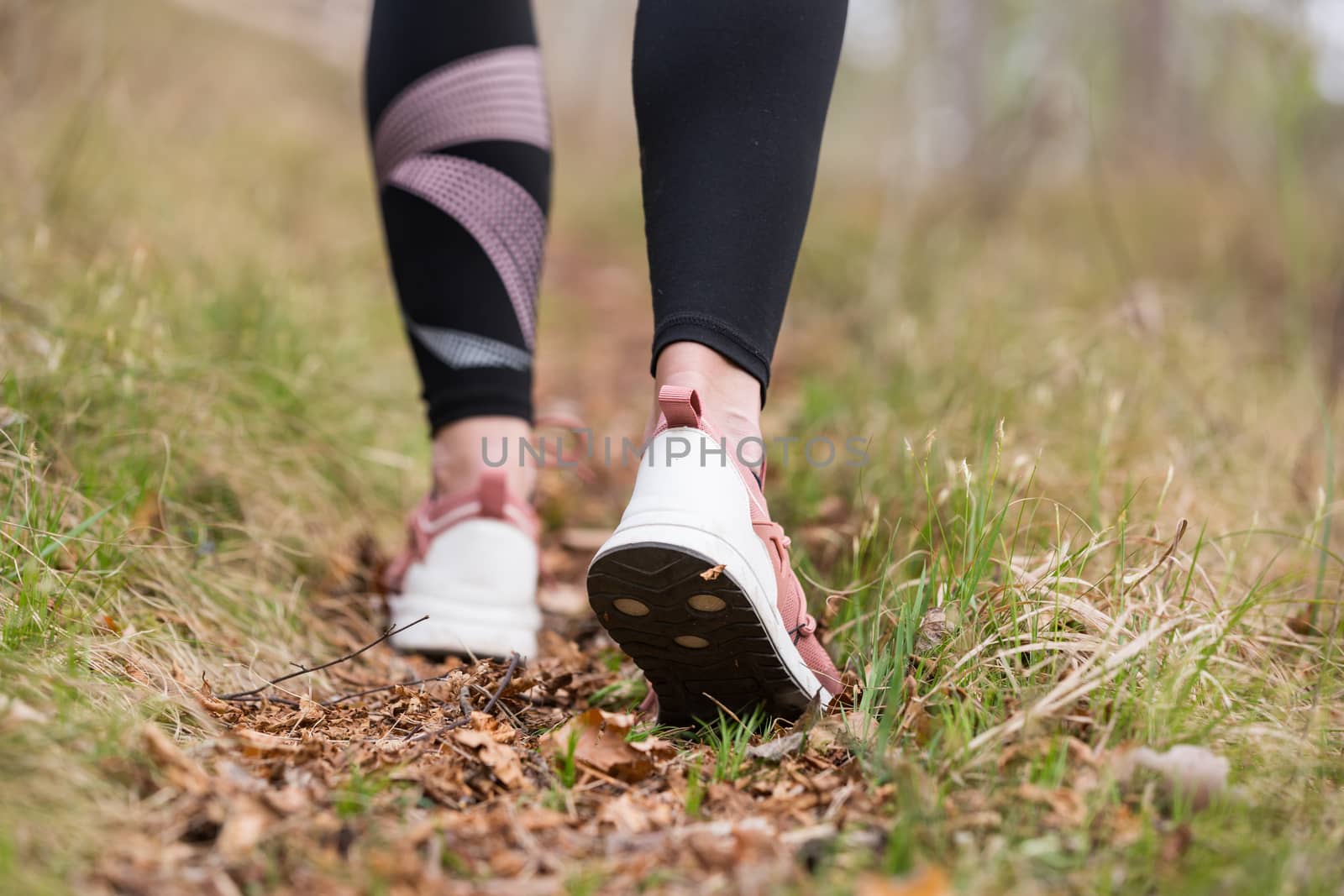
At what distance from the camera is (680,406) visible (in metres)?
1.04

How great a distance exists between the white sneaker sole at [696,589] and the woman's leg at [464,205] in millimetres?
530

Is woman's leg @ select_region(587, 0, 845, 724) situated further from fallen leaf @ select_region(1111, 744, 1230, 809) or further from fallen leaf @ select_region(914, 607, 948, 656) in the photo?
fallen leaf @ select_region(1111, 744, 1230, 809)

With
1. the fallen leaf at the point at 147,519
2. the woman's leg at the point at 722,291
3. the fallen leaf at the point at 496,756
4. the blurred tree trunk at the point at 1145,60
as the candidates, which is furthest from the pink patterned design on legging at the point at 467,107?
the blurred tree trunk at the point at 1145,60

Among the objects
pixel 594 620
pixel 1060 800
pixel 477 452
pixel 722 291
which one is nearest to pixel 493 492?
pixel 477 452

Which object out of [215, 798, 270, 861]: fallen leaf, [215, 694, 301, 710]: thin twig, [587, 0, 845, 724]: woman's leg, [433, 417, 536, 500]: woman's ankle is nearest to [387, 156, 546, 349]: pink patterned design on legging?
[433, 417, 536, 500]: woman's ankle

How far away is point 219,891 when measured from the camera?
2.43ft

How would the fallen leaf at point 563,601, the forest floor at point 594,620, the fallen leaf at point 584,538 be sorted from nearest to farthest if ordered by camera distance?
1. the forest floor at point 594,620
2. the fallen leaf at point 563,601
3. the fallen leaf at point 584,538

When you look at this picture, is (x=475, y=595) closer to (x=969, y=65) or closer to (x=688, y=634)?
(x=688, y=634)

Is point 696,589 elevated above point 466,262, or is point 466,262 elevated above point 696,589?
point 466,262

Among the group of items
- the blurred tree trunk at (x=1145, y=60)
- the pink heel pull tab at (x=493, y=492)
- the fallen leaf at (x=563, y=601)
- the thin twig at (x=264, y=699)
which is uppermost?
the blurred tree trunk at (x=1145, y=60)

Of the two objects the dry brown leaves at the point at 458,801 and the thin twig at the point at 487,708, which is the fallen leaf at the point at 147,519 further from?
the thin twig at the point at 487,708

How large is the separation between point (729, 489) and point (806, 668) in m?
0.25

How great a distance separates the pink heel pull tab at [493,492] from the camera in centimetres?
148

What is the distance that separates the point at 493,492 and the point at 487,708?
1.38 ft
